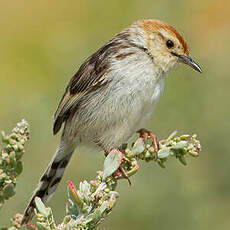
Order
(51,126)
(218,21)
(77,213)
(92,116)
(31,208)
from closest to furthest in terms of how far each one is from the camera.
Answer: (77,213)
(31,208)
(92,116)
(51,126)
(218,21)

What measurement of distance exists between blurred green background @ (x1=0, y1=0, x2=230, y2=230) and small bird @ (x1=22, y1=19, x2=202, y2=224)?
0.31 metres

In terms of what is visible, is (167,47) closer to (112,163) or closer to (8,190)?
(112,163)

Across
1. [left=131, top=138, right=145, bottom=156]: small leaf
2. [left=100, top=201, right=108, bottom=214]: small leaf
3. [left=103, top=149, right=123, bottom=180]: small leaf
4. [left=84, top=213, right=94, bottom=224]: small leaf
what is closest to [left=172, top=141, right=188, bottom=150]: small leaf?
[left=131, top=138, right=145, bottom=156]: small leaf

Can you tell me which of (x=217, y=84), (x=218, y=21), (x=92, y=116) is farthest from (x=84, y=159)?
(x=218, y=21)

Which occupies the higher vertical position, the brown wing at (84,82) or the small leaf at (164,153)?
the brown wing at (84,82)

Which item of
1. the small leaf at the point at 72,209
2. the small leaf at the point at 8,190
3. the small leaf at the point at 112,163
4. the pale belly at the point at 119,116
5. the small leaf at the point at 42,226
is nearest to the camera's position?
the small leaf at the point at 42,226

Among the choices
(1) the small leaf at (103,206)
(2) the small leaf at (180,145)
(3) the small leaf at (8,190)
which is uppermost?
(2) the small leaf at (180,145)

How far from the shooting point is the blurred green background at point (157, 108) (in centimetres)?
510

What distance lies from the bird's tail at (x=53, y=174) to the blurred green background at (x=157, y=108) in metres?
0.20

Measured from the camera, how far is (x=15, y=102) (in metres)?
5.95

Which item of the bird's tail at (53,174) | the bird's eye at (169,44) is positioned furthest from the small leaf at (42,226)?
the bird's eye at (169,44)

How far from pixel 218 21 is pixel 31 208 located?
3.79m

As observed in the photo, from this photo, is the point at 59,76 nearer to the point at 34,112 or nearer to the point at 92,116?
the point at 34,112

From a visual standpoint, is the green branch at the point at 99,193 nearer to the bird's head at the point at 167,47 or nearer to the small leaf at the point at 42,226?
the small leaf at the point at 42,226
